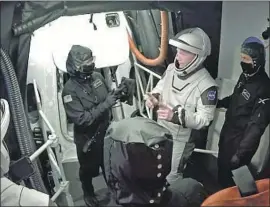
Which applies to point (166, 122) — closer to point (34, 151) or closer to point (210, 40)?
point (210, 40)

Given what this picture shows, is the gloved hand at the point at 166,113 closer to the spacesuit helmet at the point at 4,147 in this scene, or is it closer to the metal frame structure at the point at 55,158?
the metal frame structure at the point at 55,158

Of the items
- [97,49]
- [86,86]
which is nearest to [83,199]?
[86,86]

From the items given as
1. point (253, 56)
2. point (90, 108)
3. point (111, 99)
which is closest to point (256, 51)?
point (253, 56)

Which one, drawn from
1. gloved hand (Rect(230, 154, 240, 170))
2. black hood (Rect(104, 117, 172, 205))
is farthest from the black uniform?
gloved hand (Rect(230, 154, 240, 170))

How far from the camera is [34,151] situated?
5.44 feet

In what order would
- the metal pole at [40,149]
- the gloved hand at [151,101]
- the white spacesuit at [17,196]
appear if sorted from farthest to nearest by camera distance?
the gloved hand at [151,101]
the metal pole at [40,149]
the white spacesuit at [17,196]

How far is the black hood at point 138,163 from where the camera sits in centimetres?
127

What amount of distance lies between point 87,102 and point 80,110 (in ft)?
0.15

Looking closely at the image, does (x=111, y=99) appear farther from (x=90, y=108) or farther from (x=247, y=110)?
(x=247, y=110)

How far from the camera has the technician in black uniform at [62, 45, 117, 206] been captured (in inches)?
65.0

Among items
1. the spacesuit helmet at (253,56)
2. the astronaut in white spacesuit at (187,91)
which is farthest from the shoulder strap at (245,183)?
the spacesuit helmet at (253,56)

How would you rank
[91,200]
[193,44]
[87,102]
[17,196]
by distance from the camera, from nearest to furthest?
[17,196]
[193,44]
[87,102]
[91,200]

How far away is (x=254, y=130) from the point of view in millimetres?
1626

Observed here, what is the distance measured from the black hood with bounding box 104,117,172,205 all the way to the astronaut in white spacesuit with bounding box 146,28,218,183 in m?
0.31
